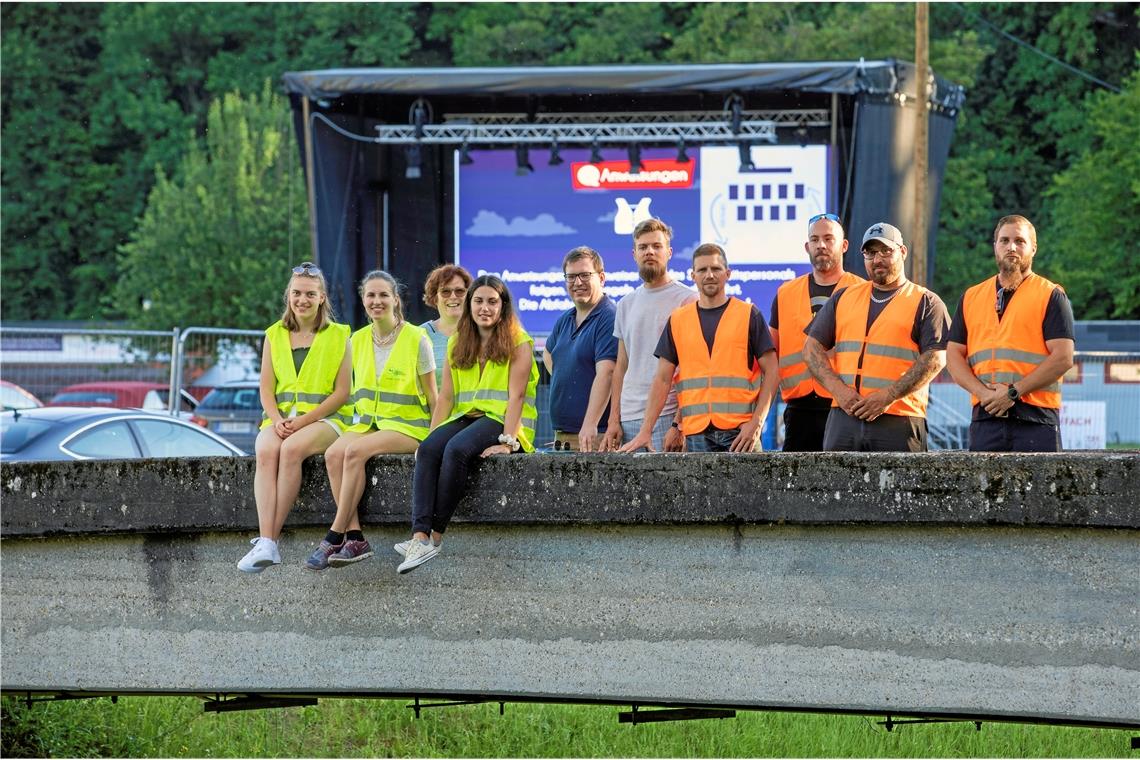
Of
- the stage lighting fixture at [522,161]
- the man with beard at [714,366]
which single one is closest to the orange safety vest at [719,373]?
the man with beard at [714,366]

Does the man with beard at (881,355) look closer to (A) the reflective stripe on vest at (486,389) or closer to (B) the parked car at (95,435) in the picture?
(A) the reflective stripe on vest at (486,389)

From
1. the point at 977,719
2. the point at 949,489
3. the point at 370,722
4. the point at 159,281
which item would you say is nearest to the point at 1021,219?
the point at 949,489

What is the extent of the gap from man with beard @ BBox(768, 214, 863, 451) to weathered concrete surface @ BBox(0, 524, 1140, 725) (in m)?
1.53

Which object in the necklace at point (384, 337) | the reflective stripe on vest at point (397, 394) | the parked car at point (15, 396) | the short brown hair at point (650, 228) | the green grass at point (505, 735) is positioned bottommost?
the green grass at point (505, 735)

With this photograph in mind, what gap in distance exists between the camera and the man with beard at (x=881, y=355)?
24.2ft

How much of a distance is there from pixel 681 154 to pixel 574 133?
1137mm

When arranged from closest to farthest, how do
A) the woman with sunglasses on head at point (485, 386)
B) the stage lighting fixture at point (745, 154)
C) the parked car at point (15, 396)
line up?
1. the woman with sunglasses on head at point (485, 386)
2. the parked car at point (15, 396)
3. the stage lighting fixture at point (745, 154)

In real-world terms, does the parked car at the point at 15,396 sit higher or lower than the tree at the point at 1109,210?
lower

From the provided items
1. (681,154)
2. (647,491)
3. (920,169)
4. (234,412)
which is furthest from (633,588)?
(920,169)

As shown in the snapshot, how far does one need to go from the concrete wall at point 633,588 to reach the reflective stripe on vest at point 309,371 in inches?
21.0

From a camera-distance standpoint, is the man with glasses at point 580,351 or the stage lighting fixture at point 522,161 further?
the stage lighting fixture at point 522,161

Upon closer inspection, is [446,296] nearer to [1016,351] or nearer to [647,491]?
[647,491]

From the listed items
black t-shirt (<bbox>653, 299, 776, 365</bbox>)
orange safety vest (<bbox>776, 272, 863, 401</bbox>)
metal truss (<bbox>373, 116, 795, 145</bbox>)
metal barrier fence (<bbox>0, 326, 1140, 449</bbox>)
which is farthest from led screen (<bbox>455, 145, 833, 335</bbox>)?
black t-shirt (<bbox>653, 299, 776, 365</bbox>)

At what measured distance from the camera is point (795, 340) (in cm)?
816
